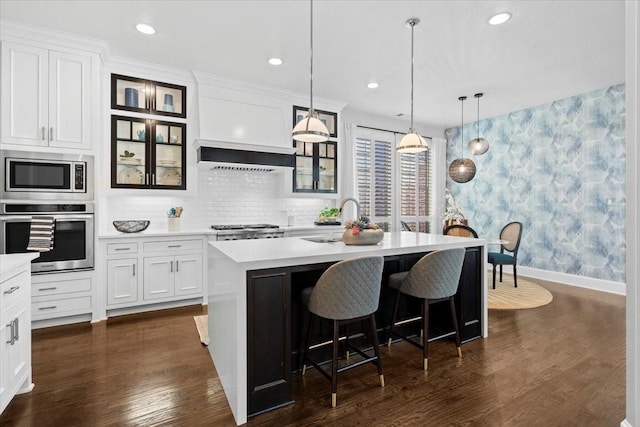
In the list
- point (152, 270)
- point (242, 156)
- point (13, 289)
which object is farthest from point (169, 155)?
point (13, 289)

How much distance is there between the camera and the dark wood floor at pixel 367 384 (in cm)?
197

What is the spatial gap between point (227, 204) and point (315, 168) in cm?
152

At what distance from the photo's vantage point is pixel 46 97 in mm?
3375

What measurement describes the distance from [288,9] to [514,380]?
3.50m

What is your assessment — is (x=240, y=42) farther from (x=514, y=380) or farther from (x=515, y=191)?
(x=515, y=191)

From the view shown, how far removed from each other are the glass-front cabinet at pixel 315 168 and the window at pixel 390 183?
2.49 feet

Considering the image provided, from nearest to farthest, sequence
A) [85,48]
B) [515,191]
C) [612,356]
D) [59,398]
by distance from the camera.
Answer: [59,398] < [612,356] < [85,48] < [515,191]

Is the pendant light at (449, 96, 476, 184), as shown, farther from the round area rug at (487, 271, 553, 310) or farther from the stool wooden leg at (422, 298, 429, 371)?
the stool wooden leg at (422, 298, 429, 371)

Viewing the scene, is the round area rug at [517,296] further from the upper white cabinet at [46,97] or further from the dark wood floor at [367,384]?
the upper white cabinet at [46,97]

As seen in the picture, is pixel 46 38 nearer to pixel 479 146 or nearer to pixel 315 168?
pixel 315 168

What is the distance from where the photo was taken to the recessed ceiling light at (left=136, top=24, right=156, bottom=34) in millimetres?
3207

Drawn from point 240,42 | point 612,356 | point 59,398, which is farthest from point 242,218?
point 612,356

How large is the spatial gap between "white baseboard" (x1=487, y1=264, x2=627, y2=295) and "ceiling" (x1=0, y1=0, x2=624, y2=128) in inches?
112

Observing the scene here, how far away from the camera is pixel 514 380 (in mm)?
2385
